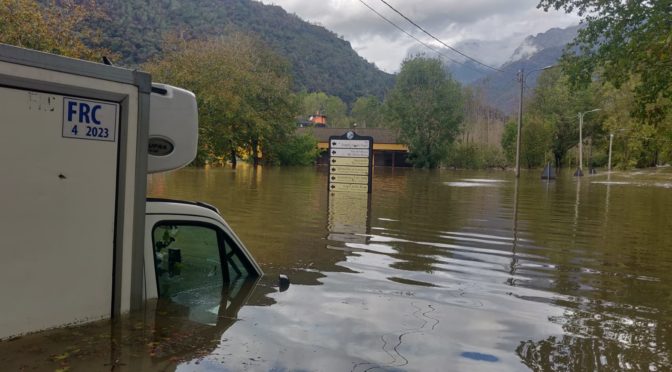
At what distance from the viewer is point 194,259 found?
17.5ft

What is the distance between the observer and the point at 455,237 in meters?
12.0

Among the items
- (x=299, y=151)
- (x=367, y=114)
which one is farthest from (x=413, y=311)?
(x=367, y=114)

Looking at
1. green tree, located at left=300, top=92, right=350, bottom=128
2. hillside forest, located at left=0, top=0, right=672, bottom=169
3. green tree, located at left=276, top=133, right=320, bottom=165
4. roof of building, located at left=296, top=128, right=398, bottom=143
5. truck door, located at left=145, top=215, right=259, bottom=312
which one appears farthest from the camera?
green tree, located at left=300, top=92, right=350, bottom=128

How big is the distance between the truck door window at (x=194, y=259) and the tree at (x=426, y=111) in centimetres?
6831

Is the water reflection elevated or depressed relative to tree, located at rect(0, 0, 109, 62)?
depressed

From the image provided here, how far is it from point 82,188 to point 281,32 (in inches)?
6720

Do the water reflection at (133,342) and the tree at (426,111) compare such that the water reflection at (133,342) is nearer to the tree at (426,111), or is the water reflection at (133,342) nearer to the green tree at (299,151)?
the green tree at (299,151)

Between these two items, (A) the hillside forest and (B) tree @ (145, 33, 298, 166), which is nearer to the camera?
(A) the hillside forest

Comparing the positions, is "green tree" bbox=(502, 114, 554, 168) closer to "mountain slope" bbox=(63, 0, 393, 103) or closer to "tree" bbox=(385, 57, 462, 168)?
"tree" bbox=(385, 57, 462, 168)

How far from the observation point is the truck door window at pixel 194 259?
4984 millimetres

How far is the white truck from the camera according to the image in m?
3.82

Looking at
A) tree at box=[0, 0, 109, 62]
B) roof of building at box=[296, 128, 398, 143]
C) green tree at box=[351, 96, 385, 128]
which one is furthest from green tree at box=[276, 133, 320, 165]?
green tree at box=[351, 96, 385, 128]

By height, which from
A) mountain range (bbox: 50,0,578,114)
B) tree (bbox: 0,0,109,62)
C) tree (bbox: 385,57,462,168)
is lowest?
tree (bbox: 0,0,109,62)

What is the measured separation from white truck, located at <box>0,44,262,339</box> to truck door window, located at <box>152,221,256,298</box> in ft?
0.07
